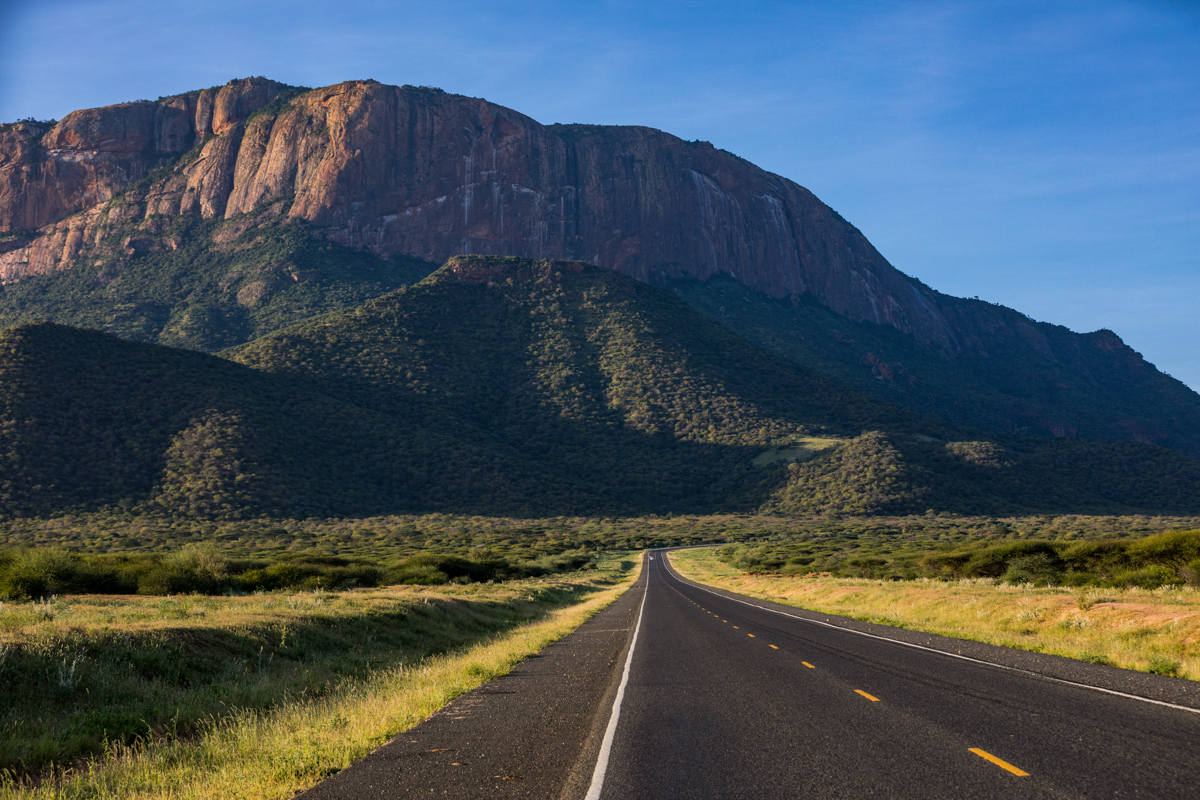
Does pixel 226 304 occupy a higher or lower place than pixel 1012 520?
higher

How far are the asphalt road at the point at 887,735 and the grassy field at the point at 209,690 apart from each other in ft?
12.1

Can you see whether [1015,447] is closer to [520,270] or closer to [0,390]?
[520,270]

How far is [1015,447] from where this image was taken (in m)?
110

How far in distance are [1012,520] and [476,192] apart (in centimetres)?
14251

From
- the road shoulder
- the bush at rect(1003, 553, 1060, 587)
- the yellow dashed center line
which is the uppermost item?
the yellow dashed center line

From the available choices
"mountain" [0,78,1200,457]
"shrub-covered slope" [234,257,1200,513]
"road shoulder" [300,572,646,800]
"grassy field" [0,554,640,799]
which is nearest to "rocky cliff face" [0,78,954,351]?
"mountain" [0,78,1200,457]

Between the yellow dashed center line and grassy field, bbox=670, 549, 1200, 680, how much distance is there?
6.88m

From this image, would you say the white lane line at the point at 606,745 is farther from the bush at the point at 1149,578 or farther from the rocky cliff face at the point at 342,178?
the rocky cliff face at the point at 342,178

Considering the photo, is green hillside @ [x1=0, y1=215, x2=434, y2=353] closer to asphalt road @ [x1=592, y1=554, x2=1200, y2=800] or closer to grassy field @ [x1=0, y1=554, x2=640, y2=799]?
grassy field @ [x1=0, y1=554, x2=640, y2=799]

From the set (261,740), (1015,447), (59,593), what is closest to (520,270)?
(1015,447)

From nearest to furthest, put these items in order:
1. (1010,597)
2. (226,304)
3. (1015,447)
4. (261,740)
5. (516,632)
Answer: (261,740) → (1010,597) → (516,632) → (1015,447) → (226,304)

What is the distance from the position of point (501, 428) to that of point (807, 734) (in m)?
96.7

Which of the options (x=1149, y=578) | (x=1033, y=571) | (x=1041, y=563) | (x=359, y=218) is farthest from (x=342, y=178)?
(x=1149, y=578)

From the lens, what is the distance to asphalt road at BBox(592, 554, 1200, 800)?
620 cm
